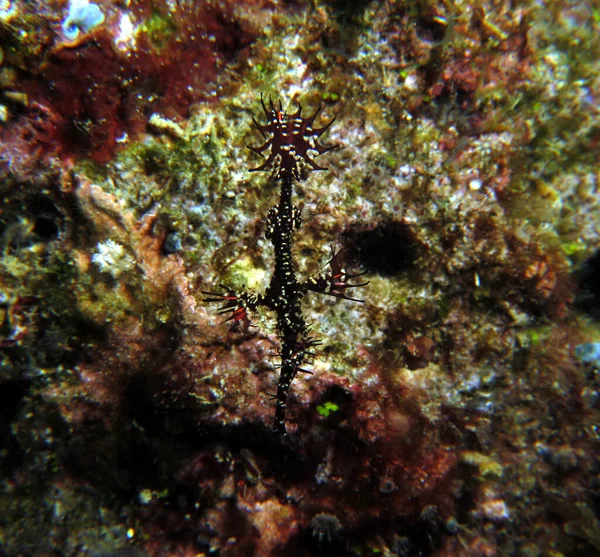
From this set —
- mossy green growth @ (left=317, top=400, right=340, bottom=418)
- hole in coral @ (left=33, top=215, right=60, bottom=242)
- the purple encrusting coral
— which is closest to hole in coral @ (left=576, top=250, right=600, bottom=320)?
the purple encrusting coral

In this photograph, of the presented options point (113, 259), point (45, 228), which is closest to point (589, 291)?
point (113, 259)

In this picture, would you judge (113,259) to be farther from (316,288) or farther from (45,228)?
(316,288)

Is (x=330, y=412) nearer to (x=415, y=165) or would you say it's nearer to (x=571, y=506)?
(x=415, y=165)

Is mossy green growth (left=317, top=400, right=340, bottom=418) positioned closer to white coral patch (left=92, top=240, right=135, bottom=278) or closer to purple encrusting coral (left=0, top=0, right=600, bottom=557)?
purple encrusting coral (left=0, top=0, right=600, bottom=557)

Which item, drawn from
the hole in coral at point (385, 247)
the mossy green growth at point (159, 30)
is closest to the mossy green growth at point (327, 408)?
the hole in coral at point (385, 247)

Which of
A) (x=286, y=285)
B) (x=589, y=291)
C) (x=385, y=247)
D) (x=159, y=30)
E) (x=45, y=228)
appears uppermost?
(x=159, y=30)

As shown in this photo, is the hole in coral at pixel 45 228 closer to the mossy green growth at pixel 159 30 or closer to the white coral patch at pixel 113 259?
the white coral patch at pixel 113 259
